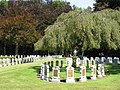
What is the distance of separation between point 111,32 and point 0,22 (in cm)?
4691

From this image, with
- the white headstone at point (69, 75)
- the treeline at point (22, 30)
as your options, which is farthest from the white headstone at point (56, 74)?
the treeline at point (22, 30)

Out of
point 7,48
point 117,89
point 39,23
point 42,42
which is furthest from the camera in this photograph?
point 7,48

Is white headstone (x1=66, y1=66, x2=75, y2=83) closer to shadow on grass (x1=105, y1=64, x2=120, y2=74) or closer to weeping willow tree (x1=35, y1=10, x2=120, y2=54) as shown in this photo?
weeping willow tree (x1=35, y1=10, x2=120, y2=54)

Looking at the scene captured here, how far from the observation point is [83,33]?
2597cm

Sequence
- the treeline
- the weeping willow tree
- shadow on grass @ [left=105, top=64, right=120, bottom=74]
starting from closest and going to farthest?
the weeping willow tree, shadow on grass @ [left=105, top=64, right=120, bottom=74], the treeline

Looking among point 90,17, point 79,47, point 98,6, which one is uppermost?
point 98,6

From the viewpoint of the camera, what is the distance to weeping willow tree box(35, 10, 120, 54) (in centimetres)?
2600

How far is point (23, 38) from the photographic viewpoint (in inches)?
2581

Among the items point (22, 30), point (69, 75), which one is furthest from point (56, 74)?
point (22, 30)

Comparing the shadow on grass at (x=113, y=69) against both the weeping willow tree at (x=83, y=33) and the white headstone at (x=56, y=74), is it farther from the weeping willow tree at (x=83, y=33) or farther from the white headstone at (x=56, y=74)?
the white headstone at (x=56, y=74)

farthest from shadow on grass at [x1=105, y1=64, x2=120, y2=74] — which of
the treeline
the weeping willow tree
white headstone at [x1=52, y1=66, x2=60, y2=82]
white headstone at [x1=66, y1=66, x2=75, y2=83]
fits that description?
the treeline

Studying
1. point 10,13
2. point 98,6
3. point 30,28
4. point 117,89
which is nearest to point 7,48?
point 10,13

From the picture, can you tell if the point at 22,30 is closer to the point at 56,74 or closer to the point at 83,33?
the point at 83,33

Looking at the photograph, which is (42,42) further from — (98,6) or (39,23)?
(39,23)
